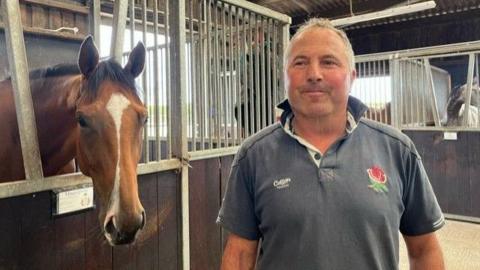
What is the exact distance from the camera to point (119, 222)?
1000mm

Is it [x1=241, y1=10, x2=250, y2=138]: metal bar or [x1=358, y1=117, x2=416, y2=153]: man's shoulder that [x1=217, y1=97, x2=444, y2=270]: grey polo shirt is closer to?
[x1=358, y1=117, x2=416, y2=153]: man's shoulder

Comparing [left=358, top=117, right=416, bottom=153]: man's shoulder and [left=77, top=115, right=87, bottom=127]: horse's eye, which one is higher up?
[left=77, top=115, right=87, bottom=127]: horse's eye

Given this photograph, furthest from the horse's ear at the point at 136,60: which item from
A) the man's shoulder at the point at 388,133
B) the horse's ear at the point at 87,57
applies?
the man's shoulder at the point at 388,133

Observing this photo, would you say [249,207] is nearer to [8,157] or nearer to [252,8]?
[8,157]

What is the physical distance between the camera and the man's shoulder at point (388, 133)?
88 cm

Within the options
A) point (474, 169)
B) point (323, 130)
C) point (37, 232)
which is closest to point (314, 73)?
point (323, 130)

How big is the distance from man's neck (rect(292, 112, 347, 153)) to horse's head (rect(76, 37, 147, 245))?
52 centimetres

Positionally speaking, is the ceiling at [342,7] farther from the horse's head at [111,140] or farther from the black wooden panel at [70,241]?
the black wooden panel at [70,241]

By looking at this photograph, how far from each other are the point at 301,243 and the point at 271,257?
0.28 ft

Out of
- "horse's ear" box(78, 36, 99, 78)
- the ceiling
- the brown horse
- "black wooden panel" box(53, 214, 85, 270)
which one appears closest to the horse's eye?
the brown horse

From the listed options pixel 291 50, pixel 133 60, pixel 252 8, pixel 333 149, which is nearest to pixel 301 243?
pixel 333 149

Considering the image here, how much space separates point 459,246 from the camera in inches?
119

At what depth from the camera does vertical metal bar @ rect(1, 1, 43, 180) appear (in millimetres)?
1111

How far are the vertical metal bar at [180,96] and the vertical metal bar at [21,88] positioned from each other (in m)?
0.66
